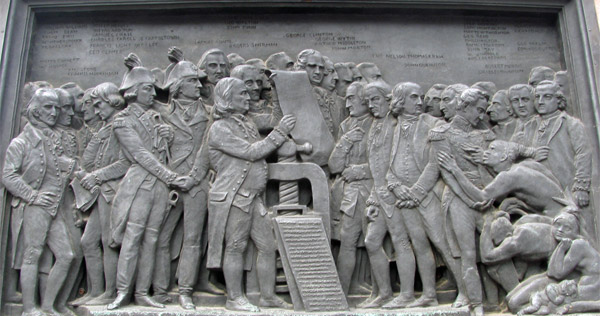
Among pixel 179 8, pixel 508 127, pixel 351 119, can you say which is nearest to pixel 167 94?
pixel 179 8

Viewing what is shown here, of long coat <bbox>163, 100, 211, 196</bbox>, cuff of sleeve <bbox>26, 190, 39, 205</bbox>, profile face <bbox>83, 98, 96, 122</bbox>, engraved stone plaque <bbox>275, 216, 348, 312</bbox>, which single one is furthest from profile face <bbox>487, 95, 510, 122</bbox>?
cuff of sleeve <bbox>26, 190, 39, 205</bbox>

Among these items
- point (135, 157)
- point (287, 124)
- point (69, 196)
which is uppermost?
point (287, 124)

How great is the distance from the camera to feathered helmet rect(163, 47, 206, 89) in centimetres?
795

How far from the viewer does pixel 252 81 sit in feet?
26.3

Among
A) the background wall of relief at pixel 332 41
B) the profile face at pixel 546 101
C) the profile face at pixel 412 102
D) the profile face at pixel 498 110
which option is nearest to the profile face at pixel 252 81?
the background wall of relief at pixel 332 41

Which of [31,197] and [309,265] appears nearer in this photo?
[309,265]

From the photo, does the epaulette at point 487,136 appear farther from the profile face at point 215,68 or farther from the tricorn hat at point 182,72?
the tricorn hat at point 182,72

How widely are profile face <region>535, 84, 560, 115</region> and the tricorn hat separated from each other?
4.30 metres

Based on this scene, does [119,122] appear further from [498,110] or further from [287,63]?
[498,110]

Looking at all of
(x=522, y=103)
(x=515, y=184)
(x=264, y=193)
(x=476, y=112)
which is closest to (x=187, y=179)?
(x=264, y=193)

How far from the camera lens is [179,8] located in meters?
8.66

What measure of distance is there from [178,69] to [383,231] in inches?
128

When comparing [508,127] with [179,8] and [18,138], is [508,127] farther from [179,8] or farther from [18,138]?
[18,138]

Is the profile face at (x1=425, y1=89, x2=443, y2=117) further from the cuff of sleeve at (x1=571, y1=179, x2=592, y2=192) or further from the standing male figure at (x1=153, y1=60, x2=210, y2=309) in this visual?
the standing male figure at (x1=153, y1=60, x2=210, y2=309)
